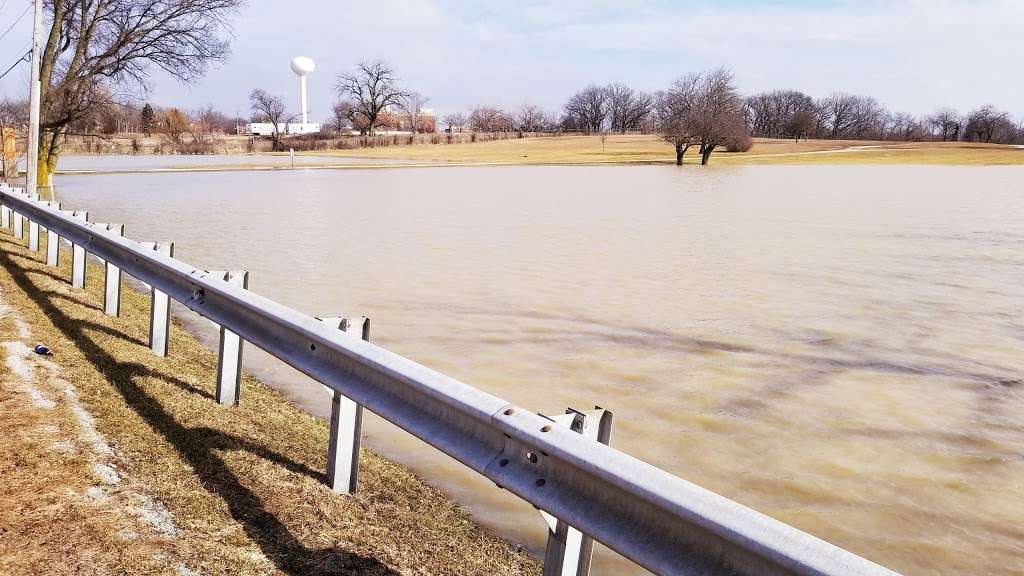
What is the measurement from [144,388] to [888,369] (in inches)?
219

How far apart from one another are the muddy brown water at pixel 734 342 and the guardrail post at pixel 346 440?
28.2 inches

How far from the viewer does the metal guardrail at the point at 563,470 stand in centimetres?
201

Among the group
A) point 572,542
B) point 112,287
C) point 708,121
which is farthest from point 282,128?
point 572,542

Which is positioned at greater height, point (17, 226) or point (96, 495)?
point (17, 226)

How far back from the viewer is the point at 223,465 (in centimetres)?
405

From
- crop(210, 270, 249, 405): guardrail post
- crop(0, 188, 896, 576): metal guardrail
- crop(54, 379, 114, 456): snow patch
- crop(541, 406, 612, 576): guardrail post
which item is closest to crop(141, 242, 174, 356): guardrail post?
crop(54, 379, 114, 456): snow patch

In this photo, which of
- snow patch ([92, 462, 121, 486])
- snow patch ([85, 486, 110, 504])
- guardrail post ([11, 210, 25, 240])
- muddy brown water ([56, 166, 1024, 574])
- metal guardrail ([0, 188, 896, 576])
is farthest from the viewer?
guardrail post ([11, 210, 25, 240])

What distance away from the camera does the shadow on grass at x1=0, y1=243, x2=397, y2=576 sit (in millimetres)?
3268

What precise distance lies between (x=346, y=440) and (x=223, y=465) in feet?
2.13

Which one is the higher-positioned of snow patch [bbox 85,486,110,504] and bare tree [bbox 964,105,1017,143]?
bare tree [bbox 964,105,1017,143]

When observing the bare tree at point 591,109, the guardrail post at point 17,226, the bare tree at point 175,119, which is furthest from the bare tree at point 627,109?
the guardrail post at point 17,226

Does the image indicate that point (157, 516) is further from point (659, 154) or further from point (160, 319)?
point (659, 154)

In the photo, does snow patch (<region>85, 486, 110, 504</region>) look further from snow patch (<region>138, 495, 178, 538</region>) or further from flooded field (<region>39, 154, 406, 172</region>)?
flooded field (<region>39, 154, 406, 172</region>)

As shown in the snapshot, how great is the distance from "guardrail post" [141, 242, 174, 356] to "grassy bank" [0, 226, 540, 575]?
14.9 inches
